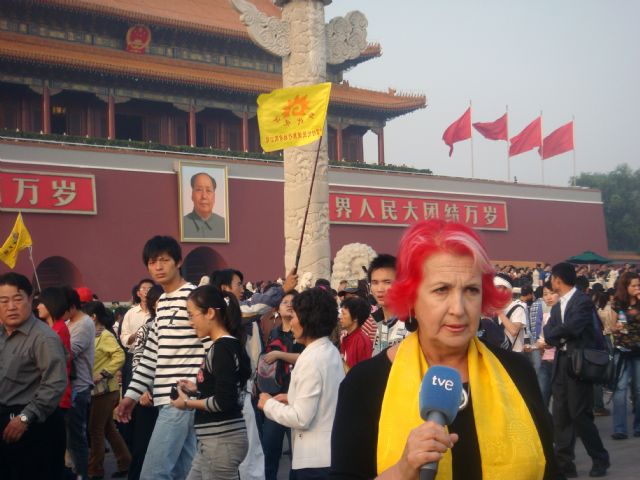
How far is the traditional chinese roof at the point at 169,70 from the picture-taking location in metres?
18.4

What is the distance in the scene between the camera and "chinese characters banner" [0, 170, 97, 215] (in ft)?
53.2

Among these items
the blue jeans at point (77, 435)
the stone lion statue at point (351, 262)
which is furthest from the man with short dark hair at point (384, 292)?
the stone lion statue at point (351, 262)

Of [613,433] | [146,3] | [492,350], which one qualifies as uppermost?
[146,3]

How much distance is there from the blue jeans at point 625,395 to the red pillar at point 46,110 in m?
14.3

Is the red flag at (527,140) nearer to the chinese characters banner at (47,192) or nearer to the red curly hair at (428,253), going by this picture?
the chinese characters banner at (47,192)

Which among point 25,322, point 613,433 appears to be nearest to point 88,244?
point 613,433

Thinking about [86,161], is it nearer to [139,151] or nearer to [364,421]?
[139,151]

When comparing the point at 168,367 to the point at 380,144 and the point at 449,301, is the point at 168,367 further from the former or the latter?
the point at 380,144

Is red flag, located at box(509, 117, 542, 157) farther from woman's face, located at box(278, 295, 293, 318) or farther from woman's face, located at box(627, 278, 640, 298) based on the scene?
woman's face, located at box(278, 295, 293, 318)

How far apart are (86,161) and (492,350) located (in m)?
16.3

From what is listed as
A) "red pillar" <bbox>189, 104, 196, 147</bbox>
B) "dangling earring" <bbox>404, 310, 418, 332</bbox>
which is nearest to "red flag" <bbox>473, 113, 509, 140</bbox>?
"red pillar" <bbox>189, 104, 196, 147</bbox>

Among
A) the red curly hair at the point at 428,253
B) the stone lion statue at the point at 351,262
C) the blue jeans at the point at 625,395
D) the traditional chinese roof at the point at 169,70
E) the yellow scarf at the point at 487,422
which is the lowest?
the blue jeans at the point at 625,395

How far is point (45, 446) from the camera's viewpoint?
3.97 metres

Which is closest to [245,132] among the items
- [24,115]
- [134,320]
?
[24,115]
